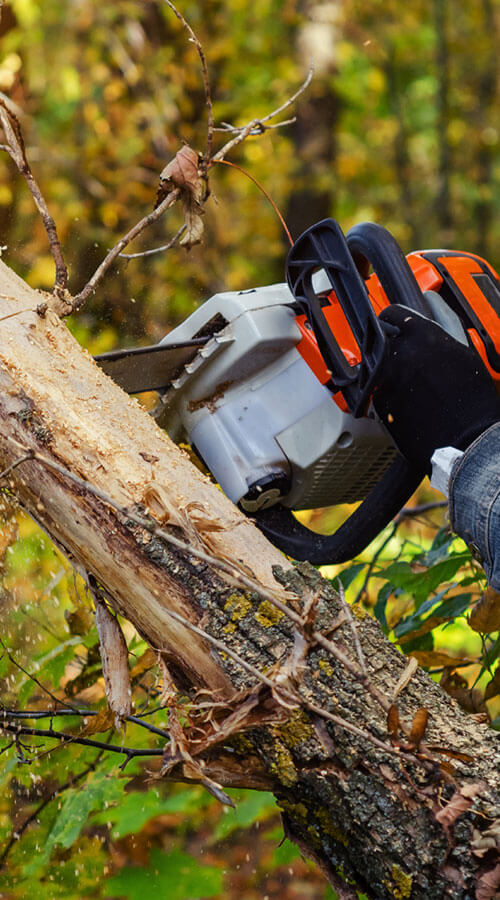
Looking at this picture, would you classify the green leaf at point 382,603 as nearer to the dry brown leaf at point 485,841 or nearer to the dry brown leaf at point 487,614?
the dry brown leaf at point 487,614

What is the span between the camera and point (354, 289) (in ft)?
5.33

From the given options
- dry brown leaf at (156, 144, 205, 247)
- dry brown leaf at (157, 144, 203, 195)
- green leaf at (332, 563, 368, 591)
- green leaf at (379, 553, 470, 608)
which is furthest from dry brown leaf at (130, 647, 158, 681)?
dry brown leaf at (157, 144, 203, 195)

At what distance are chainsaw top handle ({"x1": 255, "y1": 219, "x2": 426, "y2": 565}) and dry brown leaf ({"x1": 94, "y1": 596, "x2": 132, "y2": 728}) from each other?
1.65 feet

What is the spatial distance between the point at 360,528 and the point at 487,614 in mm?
327

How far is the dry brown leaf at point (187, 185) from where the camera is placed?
173 centimetres

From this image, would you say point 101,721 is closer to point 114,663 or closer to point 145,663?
point 114,663

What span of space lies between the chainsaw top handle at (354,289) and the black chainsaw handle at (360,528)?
0.18m

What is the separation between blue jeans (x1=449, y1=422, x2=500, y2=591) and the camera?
136 cm

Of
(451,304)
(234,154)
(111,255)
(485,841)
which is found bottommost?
(485,841)

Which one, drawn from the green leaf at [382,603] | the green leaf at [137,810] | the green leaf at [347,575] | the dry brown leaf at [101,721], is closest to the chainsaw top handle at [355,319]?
the green leaf at [347,575]

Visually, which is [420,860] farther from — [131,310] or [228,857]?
[131,310]

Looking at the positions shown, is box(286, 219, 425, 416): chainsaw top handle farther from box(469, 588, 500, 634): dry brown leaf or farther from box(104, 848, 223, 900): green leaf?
box(104, 848, 223, 900): green leaf

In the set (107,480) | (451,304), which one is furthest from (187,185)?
(107,480)

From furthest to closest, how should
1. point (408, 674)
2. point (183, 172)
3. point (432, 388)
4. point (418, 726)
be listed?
point (183, 172) → point (432, 388) → point (408, 674) → point (418, 726)
